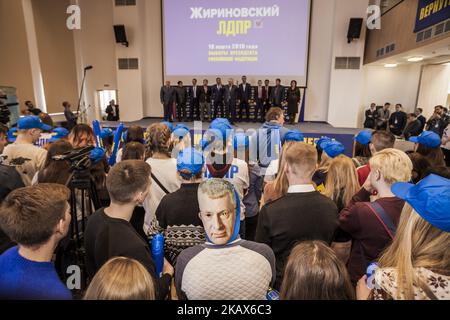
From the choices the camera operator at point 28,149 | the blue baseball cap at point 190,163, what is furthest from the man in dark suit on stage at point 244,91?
the blue baseball cap at point 190,163

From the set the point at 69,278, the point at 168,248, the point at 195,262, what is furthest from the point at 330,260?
the point at 69,278

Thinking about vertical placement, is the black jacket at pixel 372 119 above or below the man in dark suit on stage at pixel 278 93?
below

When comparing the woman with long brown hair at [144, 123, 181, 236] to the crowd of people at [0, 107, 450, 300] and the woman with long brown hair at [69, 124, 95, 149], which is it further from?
the woman with long brown hair at [69, 124, 95, 149]

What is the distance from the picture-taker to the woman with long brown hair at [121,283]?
0.84m

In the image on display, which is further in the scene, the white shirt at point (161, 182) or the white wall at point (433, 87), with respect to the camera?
the white wall at point (433, 87)

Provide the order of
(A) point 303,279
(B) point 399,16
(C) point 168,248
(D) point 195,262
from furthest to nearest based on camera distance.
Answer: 1. (B) point 399,16
2. (C) point 168,248
3. (D) point 195,262
4. (A) point 303,279

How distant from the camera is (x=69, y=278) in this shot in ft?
6.70

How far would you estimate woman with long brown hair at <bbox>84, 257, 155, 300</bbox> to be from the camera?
84 centimetres

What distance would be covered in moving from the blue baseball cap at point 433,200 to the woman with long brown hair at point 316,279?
323 mm

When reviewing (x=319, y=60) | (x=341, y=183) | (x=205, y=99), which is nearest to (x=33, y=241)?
(x=341, y=183)

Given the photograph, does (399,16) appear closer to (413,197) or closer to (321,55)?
(321,55)

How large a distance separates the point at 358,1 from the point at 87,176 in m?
10.8

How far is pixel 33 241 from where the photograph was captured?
1131 millimetres

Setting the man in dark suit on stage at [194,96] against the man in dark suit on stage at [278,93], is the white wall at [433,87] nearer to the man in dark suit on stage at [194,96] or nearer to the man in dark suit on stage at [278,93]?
the man in dark suit on stage at [278,93]
